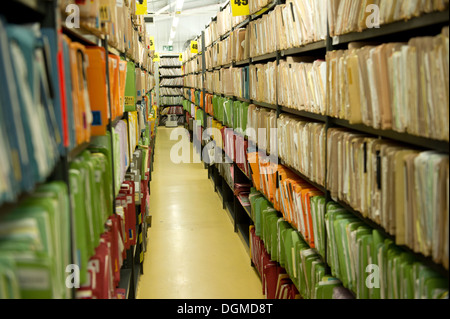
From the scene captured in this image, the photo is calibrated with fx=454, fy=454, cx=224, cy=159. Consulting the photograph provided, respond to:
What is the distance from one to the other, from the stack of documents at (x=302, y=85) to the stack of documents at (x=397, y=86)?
0.79ft

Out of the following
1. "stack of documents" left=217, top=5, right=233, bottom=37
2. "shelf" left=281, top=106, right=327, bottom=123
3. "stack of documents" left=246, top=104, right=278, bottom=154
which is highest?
"stack of documents" left=217, top=5, right=233, bottom=37

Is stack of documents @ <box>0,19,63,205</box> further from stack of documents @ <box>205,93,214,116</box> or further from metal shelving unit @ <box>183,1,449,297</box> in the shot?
stack of documents @ <box>205,93,214,116</box>

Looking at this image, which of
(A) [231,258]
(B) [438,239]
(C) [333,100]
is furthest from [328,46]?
(A) [231,258]

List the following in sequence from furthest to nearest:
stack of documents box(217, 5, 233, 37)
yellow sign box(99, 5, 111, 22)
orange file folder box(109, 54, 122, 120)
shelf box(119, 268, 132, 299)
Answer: stack of documents box(217, 5, 233, 37)
shelf box(119, 268, 132, 299)
orange file folder box(109, 54, 122, 120)
yellow sign box(99, 5, 111, 22)

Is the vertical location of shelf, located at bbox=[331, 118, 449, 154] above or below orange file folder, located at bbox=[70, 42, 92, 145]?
below

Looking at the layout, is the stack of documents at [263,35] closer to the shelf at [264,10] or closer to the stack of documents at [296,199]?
the shelf at [264,10]

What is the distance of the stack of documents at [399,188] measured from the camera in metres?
1.35

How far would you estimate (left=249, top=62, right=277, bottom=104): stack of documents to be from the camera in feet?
10.8

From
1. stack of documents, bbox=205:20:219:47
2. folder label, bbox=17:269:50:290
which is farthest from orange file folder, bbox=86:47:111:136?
stack of documents, bbox=205:20:219:47

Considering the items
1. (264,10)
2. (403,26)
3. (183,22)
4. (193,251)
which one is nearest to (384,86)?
(403,26)

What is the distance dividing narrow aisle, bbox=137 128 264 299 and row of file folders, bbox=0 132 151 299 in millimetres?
1505

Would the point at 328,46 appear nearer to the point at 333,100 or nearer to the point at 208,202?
the point at 333,100

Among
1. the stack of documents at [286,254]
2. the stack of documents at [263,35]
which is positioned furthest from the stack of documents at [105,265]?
the stack of documents at [263,35]

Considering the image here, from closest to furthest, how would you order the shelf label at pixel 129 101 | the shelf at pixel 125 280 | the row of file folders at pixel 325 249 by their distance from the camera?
the row of file folders at pixel 325 249 → the shelf at pixel 125 280 → the shelf label at pixel 129 101
